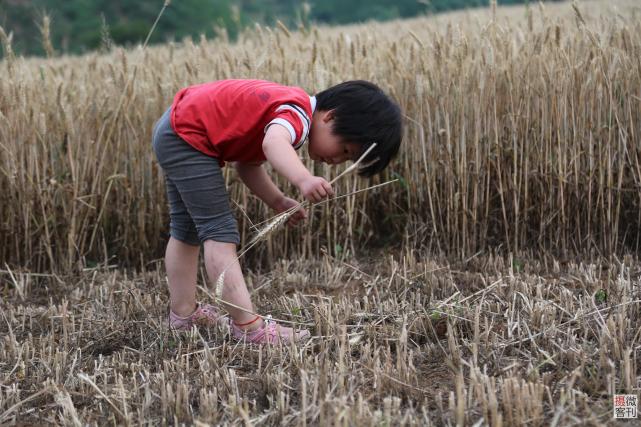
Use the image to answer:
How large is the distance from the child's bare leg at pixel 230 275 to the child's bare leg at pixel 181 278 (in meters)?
0.25

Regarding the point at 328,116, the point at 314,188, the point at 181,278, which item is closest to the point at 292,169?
the point at 314,188

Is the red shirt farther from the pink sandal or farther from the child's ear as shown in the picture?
the pink sandal

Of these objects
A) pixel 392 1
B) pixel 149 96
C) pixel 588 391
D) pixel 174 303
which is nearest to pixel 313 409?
pixel 588 391

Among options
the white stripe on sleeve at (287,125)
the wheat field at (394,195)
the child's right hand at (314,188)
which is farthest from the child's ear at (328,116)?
the wheat field at (394,195)

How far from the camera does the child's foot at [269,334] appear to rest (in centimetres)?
226

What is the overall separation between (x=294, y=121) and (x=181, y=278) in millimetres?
778

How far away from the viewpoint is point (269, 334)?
7.52ft

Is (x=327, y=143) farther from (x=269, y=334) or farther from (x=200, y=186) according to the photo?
(x=269, y=334)

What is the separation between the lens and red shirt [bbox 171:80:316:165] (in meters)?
2.19

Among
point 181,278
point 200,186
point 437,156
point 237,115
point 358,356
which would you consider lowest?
point 358,356

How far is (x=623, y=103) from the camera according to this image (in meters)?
3.20

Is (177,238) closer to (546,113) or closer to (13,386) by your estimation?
(13,386)

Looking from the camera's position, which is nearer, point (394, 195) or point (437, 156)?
point (437, 156)

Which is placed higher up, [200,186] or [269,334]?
[200,186]
